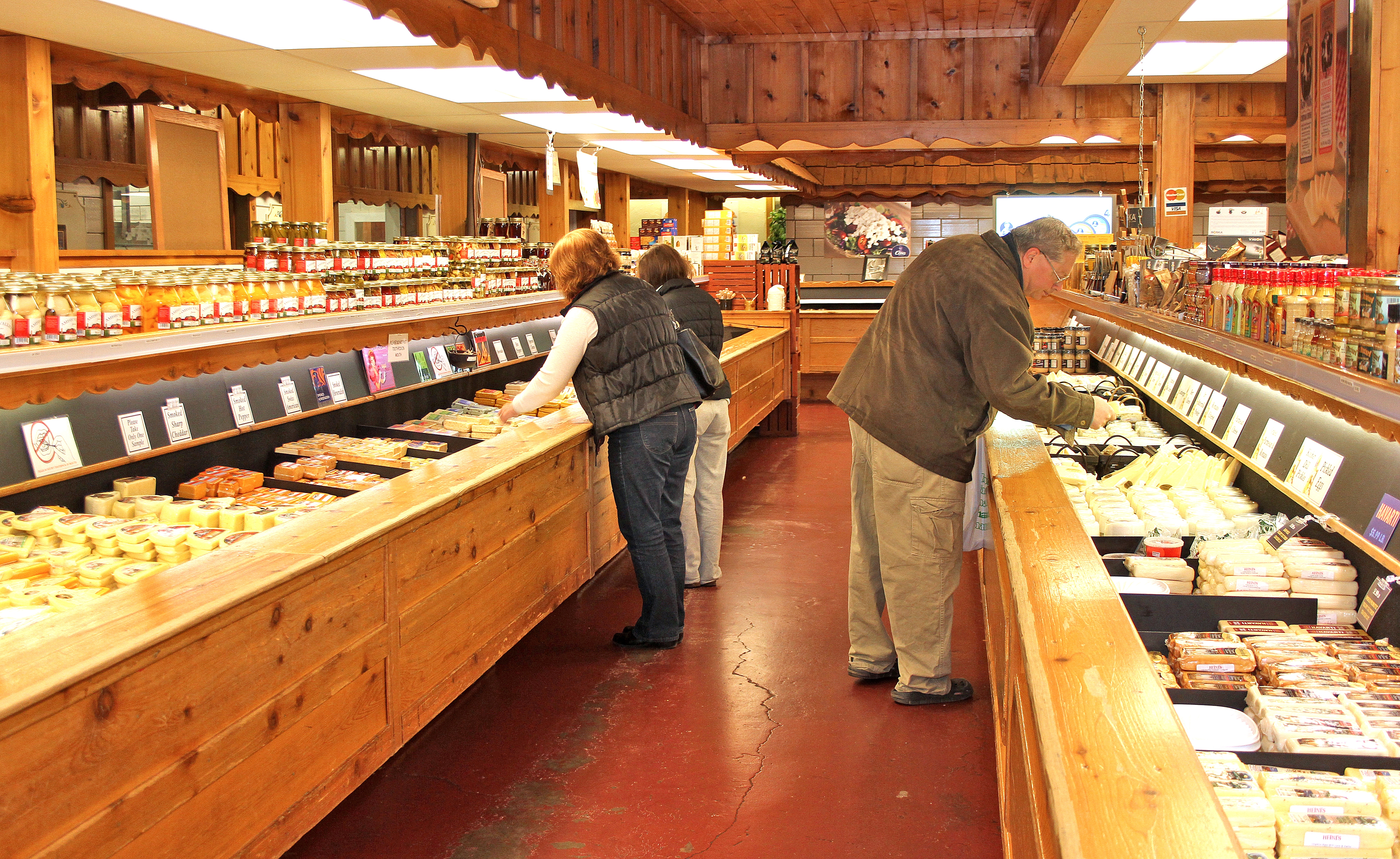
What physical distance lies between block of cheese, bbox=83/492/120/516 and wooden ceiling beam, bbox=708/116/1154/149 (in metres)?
6.05

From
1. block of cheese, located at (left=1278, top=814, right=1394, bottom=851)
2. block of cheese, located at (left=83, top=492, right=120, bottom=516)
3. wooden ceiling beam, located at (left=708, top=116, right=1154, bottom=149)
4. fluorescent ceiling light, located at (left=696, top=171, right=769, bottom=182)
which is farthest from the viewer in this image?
fluorescent ceiling light, located at (left=696, top=171, right=769, bottom=182)

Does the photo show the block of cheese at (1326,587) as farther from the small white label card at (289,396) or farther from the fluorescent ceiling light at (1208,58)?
the fluorescent ceiling light at (1208,58)

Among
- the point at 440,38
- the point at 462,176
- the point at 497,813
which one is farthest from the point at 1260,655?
the point at 462,176

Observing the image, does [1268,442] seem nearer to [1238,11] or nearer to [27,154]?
[1238,11]

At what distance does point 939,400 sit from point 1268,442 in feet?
3.34

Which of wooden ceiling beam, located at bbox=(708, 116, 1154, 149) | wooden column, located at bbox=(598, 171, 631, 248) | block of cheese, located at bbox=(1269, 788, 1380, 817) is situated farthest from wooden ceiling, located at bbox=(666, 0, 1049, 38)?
block of cheese, located at bbox=(1269, 788, 1380, 817)

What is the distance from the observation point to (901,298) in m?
3.72

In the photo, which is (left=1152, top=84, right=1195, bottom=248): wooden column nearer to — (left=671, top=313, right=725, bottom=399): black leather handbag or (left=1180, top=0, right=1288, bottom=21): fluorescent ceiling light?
(left=1180, top=0, right=1288, bottom=21): fluorescent ceiling light

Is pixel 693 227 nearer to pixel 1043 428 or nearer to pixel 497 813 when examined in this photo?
pixel 1043 428

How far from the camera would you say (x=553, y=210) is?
7742 mm

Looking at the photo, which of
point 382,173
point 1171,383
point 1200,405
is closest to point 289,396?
point 1200,405

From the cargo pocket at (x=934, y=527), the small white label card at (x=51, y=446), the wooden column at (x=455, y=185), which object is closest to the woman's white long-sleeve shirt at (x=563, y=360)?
the cargo pocket at (x=934, y=527)

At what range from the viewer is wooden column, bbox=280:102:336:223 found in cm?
441

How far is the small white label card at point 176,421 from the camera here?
11.3 feet
